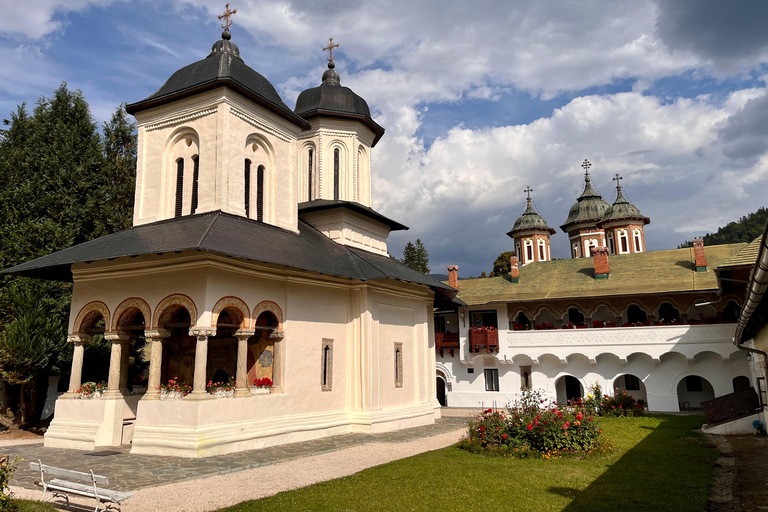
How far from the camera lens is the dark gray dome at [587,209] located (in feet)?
159

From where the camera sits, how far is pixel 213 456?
10695 millimetres

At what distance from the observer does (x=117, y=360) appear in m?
12.4

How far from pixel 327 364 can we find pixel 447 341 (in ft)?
43.4

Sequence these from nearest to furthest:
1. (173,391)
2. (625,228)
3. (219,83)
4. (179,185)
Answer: (173,391)
(219,83)
(179,185)
(625,228)

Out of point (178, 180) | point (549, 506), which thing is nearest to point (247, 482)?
point (549, 506)

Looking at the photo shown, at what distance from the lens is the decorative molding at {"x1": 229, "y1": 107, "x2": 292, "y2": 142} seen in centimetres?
1425

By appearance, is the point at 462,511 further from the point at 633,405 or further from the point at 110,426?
the point at 633,405

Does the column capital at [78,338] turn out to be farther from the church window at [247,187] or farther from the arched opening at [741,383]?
the arched opening at [741,383]

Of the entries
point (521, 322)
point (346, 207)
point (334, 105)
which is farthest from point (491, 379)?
point (334, 105)

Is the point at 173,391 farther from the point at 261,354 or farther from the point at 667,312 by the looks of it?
the point at 667,312

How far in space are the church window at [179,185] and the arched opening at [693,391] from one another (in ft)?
70.0

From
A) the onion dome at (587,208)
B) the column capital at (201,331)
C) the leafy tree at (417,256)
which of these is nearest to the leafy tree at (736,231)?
the onion dome at (587,208)

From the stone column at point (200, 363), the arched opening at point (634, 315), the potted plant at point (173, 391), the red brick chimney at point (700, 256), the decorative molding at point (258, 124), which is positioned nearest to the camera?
the stone column at point (200, 363)

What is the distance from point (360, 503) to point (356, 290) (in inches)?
346
